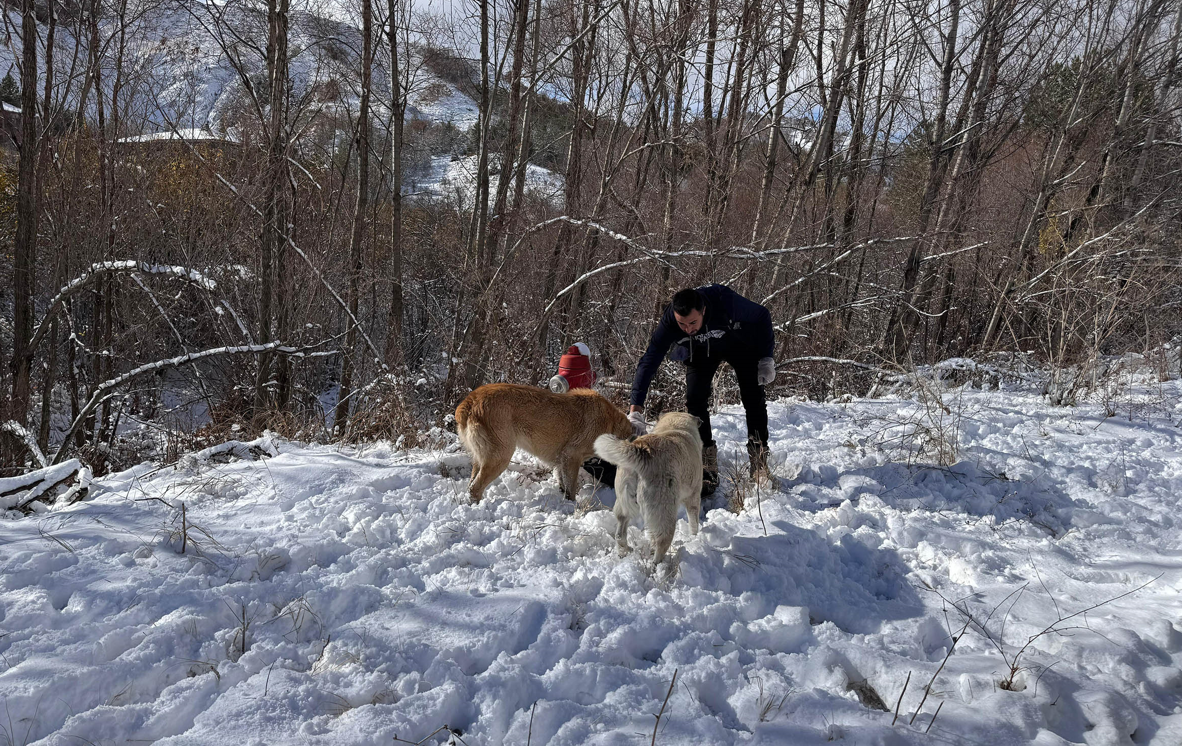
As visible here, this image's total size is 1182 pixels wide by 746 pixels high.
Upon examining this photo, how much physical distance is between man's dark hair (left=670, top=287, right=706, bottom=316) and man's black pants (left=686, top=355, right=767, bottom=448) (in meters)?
0.59

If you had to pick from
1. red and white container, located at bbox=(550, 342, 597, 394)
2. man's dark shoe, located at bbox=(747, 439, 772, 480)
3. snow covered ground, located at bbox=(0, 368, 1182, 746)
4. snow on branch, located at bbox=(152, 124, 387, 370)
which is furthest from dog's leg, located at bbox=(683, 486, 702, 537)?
snow on branch, located at bbox=(152, 124, 387, 370)

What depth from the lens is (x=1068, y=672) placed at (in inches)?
103

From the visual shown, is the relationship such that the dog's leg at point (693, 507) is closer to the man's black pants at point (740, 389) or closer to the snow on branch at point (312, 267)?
the man's black pants at point (740, 389)

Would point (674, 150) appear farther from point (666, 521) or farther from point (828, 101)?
point (666, 521)

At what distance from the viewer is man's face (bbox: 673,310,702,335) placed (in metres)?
4.72

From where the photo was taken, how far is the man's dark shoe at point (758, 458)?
4.73 metres

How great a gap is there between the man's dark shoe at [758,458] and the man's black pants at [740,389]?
0.03 metres

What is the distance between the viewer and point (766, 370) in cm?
493

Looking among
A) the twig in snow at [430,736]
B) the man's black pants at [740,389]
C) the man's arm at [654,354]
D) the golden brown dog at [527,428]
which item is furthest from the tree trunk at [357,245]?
the twig in snow at [430,736]

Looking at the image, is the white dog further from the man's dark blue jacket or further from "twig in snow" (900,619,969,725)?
"twig in snow" (900,619,969,725)

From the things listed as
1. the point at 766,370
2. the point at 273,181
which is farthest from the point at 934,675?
the point at 273,181

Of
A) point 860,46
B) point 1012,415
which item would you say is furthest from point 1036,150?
point 1012,415

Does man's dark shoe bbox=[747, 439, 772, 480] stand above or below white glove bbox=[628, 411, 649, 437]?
below

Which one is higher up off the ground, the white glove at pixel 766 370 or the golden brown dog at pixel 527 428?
the white glove at pixel 766 370
